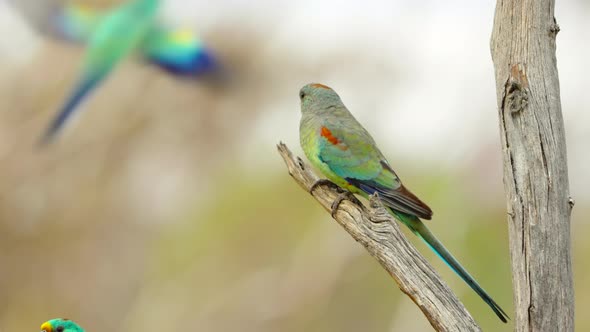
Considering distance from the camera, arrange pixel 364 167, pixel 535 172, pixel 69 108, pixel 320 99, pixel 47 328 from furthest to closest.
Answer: pixel 69 108, pixel 320 99, pixel 364 167, pixel 47 328, pixel 535 172

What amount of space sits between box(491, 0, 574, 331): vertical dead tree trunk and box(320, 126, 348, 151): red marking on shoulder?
58cm

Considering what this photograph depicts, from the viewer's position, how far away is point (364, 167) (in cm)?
201

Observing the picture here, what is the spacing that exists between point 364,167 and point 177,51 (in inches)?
69.6

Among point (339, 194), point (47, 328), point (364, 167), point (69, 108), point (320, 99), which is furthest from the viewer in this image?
point (69, 108)

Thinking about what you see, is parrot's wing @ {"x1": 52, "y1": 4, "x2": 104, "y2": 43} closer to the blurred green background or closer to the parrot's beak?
the blurred green background

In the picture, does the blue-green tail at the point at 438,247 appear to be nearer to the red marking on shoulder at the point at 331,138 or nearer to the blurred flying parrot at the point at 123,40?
the red marking on shoulder at the point at 331,138

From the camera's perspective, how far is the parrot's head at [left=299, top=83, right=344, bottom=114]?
2204 millimetres

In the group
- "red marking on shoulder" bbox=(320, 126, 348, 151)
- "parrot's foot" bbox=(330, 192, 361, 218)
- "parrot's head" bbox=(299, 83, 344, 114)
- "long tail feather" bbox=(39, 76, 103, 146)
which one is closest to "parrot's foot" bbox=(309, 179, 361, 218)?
"parrot's foot" bbox=(330, 192, 361, 218)

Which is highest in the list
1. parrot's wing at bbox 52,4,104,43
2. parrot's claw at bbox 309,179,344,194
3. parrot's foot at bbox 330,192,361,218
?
parrot's wing at bbox 52,4,104,43

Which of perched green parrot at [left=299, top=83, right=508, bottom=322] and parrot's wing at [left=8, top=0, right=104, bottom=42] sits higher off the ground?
parrot's wing at [left=8, top=0, right=104, bottom=42]

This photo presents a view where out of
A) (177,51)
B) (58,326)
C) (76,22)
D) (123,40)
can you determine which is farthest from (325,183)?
(76,22)

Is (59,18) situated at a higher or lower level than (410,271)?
higher

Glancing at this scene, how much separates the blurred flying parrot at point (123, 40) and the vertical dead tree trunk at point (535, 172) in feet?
7.10

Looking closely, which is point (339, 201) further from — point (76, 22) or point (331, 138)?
point (76, 22)
